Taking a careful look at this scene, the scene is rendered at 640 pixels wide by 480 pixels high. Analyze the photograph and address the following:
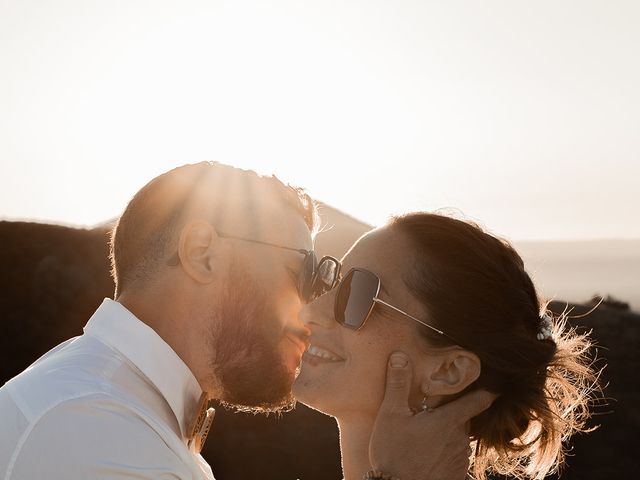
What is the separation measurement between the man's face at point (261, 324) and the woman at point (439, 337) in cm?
47

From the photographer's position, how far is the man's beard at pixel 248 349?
3.78 m

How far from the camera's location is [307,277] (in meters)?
4.04

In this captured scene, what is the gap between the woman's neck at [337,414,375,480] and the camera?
347cm

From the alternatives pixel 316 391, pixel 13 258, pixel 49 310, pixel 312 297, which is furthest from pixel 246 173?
pixel 13 258

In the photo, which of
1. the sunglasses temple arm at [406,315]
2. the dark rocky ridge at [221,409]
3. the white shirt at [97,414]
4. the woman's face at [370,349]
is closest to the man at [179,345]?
the white shirt at [97,414]

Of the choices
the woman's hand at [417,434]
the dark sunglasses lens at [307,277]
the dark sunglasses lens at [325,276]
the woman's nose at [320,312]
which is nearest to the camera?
the woman's hand at [417,434]

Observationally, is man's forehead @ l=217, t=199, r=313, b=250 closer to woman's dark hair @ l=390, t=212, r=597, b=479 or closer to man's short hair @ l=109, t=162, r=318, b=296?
man's short hair @ l=109, t=162, r=318, b=296

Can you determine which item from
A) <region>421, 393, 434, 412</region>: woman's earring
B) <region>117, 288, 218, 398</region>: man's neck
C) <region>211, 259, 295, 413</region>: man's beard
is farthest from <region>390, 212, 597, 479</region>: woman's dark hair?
<region>117, 288, 218, 398</region>: man's neck

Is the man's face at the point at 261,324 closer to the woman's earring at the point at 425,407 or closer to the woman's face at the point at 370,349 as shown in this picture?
the woman's face at the point at 370,349

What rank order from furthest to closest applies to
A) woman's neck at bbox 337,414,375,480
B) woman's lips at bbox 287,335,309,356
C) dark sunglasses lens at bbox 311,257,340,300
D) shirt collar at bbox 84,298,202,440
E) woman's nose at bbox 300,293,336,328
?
woman's lips at bbox 287,335,309,356
dark sunglasses lens at bbox 311,257,340,300
woman's nose at bbox 300,293,336,328
woman's neck at bbox 337,414,375,480
shirt collar at bbox 84,298,202,440

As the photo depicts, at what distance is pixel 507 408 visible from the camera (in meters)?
3.49

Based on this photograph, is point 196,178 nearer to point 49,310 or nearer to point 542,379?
point 542,379

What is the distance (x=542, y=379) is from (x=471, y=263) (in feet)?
2.39

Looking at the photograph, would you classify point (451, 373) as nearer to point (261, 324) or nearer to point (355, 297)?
point (355, 297)
